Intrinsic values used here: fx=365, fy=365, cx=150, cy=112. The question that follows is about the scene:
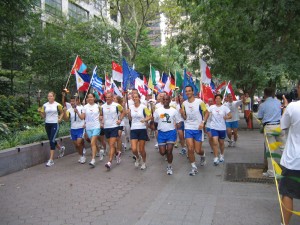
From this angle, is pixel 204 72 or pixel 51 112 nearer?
pixel 51 112

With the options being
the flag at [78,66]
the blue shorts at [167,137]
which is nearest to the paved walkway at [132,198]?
the blue shorts at [167,137]

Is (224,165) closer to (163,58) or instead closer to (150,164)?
(150,164)

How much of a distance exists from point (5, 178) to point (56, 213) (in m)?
3.14

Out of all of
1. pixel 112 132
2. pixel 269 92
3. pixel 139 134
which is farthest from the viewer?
pixel 112 132

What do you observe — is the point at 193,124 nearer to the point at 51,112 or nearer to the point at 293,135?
the point at 51,112

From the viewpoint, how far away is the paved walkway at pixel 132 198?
5.14 m

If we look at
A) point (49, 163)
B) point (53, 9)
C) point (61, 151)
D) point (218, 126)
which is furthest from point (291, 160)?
point (53, 9)

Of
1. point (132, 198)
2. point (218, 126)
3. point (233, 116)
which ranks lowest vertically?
point (132, 198)

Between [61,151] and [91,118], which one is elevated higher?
[91,118]

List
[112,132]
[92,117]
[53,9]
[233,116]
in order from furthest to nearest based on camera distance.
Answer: [53,9], [233,116], [92,117], [112,132]

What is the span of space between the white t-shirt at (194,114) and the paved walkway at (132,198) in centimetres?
108

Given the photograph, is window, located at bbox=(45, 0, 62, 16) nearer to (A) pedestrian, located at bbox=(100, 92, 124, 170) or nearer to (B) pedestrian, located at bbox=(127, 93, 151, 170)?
(A) pedestrian, located at bbox=(100, 92, 124, 170)

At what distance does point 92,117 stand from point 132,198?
3656 mm

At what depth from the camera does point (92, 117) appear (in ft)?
30.8
